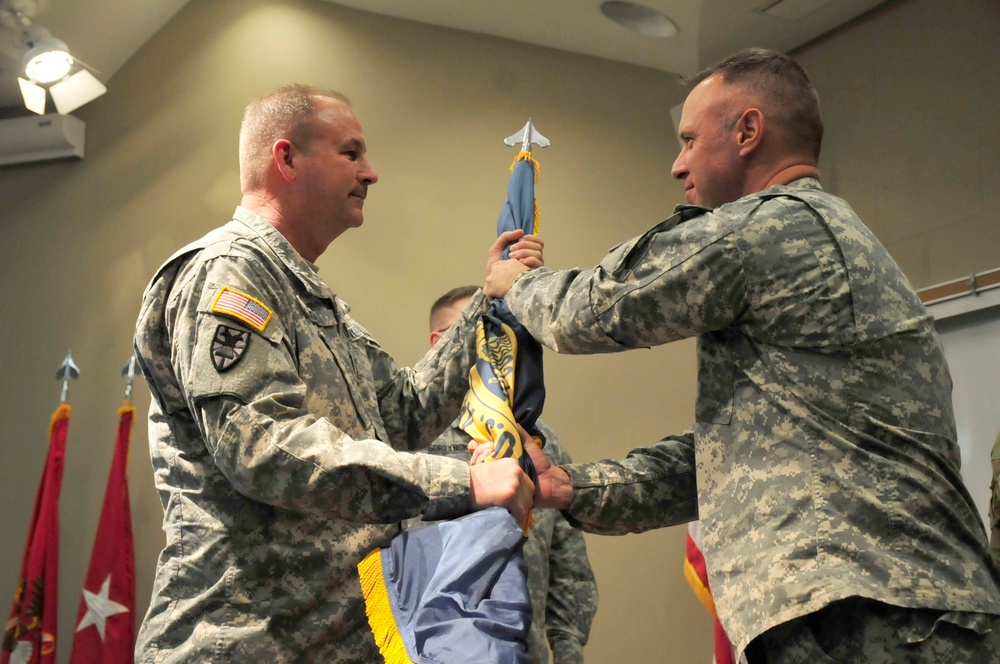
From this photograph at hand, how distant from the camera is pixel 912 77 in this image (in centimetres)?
408

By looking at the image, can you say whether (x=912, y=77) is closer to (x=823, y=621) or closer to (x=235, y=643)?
(x=823, y=621)

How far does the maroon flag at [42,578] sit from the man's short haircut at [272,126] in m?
2.42

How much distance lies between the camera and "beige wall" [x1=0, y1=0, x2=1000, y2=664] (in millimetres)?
4227

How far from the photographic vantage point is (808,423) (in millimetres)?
1589

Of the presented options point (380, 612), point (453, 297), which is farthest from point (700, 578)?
point (380, 612)

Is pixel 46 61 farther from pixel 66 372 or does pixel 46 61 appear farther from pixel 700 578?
pixel 700 578

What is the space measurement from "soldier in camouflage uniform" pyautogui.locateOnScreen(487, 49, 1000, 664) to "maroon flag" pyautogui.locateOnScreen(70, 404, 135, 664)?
8.51ft

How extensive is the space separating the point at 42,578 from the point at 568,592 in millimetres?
2149

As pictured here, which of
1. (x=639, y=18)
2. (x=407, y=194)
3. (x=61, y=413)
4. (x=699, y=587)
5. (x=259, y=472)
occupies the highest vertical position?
(x=639, y=18)

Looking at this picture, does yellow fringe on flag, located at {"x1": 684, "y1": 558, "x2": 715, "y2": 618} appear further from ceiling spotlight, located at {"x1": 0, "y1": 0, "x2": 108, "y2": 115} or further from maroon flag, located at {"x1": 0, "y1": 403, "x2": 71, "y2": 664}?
ceiling spotlight, located at {"x1": 0, "y1": 0, "x2": 108, "y2": 115}

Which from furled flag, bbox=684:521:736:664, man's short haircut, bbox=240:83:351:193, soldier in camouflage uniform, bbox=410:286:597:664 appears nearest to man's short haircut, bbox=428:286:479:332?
soldier in camouflage uniform, bbox=410:286:597:664

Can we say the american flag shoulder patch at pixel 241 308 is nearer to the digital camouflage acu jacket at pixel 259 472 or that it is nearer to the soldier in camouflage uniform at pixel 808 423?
the digital camouflage acu jacket at pixel 259 472

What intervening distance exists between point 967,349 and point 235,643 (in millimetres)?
3089

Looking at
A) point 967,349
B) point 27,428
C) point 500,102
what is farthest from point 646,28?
point 27,428
